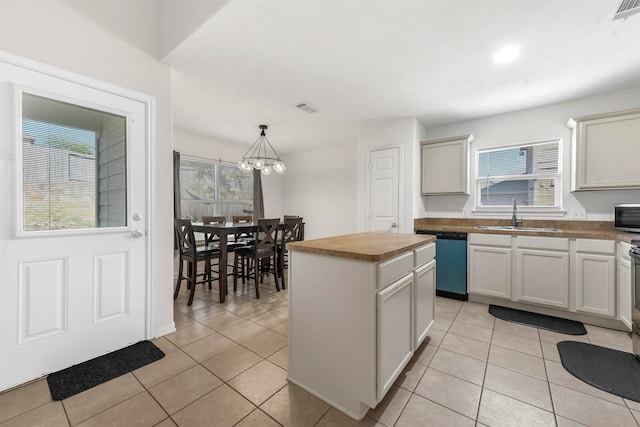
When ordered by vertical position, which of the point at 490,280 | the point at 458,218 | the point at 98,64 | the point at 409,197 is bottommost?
the point at 490,280

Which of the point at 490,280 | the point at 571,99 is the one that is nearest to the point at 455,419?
the point at 490,280

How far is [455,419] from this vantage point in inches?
55.5

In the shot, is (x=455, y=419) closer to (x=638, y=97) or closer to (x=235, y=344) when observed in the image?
(x=235, y=344)

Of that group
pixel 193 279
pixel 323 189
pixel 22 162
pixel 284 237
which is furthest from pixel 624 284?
pixel 22 162

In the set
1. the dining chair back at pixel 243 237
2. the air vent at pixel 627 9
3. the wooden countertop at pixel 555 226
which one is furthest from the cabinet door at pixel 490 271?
the dining chair back at pixel 243 237

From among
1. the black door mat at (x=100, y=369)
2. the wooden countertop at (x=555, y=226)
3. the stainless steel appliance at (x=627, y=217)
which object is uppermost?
the stainless steel appliance at (x=627, y=217)

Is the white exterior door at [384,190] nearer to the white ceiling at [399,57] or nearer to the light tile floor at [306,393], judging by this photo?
the white ceiling at [399,57]

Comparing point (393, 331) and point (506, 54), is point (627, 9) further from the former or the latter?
point (393, 331)

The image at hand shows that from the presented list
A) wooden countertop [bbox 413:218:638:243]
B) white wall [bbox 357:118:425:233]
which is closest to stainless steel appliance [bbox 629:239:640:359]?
wooden countertop [bbox 413:218:638:243]

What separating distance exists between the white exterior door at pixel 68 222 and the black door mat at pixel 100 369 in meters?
0.07

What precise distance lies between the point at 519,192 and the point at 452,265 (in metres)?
1.36

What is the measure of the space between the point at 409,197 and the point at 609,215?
2.10 m

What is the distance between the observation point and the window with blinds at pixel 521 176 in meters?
3.27

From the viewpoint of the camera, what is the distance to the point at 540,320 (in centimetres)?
270
